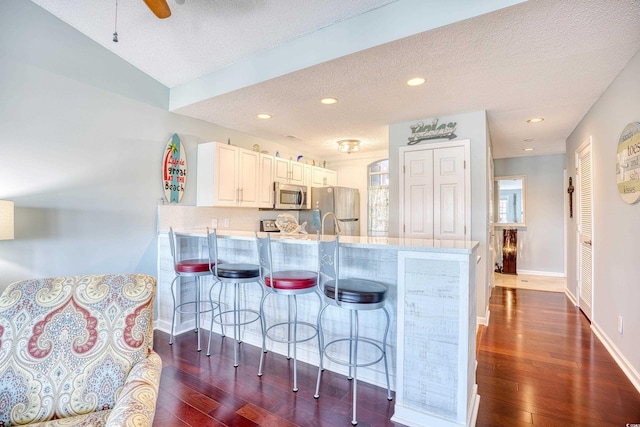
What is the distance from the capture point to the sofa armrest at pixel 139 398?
38.3 inches

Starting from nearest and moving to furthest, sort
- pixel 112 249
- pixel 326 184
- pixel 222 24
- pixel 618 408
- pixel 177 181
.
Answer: pixel 618 408 < pixel 222 24 < pixel 112 249 < pixel 177 181 < pixel 326 184

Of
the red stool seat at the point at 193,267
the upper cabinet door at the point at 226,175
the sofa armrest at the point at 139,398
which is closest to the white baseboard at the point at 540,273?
the upper cabinet door at the point at 226,175

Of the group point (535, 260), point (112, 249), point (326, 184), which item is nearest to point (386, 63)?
point (112, 249)

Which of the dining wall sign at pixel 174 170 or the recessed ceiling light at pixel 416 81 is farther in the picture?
the dining wall sign at pixel 174 170

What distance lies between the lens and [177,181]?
3668mm

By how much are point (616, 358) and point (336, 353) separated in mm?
2415

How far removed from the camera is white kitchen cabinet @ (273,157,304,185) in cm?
479

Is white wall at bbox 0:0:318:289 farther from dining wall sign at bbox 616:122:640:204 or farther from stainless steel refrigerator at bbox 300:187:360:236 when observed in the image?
dining wall sign at bbox 616:122:640:204

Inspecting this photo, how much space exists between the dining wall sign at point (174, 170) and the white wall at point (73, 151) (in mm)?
78

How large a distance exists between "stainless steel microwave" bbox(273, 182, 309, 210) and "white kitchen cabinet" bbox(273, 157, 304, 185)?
90 millimetres

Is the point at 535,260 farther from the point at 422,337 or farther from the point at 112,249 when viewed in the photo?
the point at 112,249

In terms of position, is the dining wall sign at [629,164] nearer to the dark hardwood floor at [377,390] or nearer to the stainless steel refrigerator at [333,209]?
the dark hardwood floor at [377,390]

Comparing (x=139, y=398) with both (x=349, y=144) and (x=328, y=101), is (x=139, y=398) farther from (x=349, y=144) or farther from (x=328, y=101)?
(x=349, y=144)

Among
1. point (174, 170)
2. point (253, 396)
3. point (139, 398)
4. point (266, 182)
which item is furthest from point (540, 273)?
point (139, 398)
